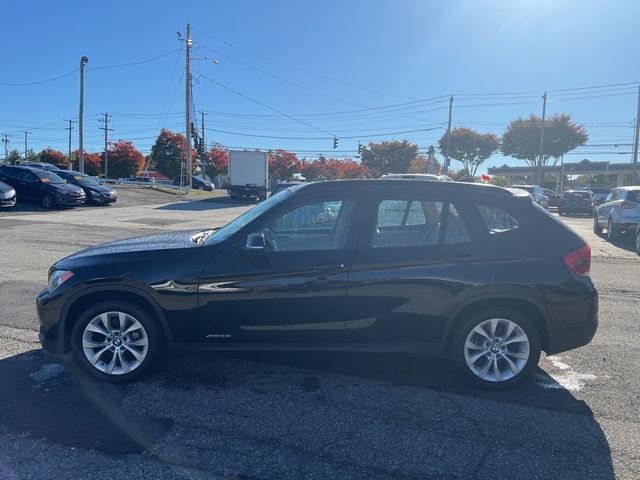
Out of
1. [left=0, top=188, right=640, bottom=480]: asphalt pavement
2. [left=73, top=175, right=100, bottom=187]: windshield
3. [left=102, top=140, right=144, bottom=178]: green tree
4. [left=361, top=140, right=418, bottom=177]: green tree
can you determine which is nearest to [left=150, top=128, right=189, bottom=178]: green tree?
[left=102, top=140, right=144, bottom=178]: green tree

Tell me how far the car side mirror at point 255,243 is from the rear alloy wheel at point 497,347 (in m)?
1.74

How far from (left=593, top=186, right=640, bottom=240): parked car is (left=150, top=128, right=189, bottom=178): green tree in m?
51.6

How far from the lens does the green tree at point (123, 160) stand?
198 feet

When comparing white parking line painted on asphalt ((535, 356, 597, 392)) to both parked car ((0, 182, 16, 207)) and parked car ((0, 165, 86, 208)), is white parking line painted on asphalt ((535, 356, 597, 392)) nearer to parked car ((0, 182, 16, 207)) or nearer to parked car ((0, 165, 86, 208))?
parked car ((0, 182, 16, 207))

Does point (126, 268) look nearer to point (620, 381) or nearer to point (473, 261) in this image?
point (473, 261)

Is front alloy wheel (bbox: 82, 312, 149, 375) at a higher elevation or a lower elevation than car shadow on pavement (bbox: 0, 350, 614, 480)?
higher

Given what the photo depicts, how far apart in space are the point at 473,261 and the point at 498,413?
1156mm

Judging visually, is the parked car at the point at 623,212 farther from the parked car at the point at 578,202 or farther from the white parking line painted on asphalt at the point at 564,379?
the parked car at the point at 578,202

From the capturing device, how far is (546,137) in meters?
51.6

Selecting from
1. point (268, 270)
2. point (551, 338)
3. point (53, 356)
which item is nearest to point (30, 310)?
point (53, 356)

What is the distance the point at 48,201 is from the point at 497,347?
21.9m

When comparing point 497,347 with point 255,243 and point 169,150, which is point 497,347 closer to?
point 255,243

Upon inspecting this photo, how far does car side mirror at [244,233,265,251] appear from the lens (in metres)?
4.05

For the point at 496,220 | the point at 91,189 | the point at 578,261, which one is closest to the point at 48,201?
the point at 91,189
